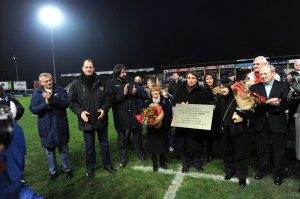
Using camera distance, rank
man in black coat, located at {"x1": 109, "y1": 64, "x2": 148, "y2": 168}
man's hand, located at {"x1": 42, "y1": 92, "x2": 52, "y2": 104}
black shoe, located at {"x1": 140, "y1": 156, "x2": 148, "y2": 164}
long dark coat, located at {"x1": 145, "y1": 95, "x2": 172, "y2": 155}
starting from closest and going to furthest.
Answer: man's hand, located at {"x1": 42, "y1": 92, "x2": 52, "y2": 104} → long dark coat, located at {"x1": 145, "y1": 95, "x2": 172, "y2": 155} → man in black coat, located at {"x1": 109, "y1": 64, "x2": 148, "y2": 168} → black shoe, located at {"x1": 140, "y1": 156, "x2": 148, "y2": 164}

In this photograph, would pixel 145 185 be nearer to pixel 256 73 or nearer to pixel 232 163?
pixel 232 163

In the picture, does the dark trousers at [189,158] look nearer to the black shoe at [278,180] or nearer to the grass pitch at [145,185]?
the grass pitch at [145,185]

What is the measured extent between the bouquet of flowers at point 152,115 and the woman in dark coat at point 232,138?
1180mm

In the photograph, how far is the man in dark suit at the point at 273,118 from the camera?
415cm

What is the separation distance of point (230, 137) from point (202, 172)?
1048mm

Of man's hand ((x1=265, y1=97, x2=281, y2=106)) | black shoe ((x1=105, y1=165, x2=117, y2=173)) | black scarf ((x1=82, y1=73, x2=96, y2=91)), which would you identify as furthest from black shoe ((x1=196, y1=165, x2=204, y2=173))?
black scarf ((x1=82, y1=73, x2=96, y2=91))

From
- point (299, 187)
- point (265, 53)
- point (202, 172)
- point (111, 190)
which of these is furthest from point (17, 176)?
point (265, 53)

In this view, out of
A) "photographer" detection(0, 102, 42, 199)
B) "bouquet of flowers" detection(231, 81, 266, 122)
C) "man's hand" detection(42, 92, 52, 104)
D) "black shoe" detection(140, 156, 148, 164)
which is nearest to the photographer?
"photographer" detection(0, 102, 42, 199)

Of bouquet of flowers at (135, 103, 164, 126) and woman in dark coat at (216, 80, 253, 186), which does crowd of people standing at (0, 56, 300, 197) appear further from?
bouquet of flowers at (135, 103, 164, 126)

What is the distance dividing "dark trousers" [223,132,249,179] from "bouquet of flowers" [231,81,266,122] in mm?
552

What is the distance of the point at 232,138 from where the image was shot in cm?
438

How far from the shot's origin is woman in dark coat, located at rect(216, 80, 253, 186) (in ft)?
14.0

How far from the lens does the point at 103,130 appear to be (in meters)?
5.04

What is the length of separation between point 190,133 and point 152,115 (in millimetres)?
932
